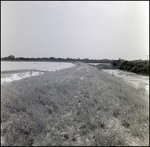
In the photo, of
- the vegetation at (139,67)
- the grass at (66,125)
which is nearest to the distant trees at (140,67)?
the vegetation at (139,67)

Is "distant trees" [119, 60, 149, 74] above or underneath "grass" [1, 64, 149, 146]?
above

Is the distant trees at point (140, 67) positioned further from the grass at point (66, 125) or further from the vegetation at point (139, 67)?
the grass at point (66, 125)

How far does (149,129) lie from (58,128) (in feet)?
8.95

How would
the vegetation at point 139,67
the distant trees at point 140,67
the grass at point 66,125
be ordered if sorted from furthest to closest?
1. the vegetation at point 139,67
2. the distant trees at point 140,67
3. the grass at point 66,125

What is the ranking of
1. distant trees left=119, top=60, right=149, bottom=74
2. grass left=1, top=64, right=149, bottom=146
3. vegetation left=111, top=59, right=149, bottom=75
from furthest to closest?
vegetation left=111, top=59, right=149, bottom=75
distant trees left=119, top=60, right=149, bottom=74
grass left=1, top=64, right=149, bottom=146

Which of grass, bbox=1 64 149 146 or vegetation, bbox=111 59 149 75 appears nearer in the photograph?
grass, bbox=1 64 149 146

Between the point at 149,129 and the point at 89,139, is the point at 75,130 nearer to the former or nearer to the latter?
the point at 89,139

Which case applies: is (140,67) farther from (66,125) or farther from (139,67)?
(66,125)

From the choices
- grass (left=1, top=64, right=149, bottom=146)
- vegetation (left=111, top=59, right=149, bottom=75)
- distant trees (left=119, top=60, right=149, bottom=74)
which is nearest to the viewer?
grass (left=1, top=64, right=149, bottom=146)

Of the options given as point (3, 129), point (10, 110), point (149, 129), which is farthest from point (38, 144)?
point (149, 129)

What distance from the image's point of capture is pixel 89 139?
297cm

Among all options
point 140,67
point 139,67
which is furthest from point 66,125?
point 139,67

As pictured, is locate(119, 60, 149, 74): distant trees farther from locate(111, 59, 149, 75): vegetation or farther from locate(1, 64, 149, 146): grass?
locate(1, 64, 149, 146): grass

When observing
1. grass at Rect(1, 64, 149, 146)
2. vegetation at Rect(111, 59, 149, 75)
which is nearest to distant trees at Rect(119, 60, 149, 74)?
vegetation at Rect(111, 59, 149, 75)
